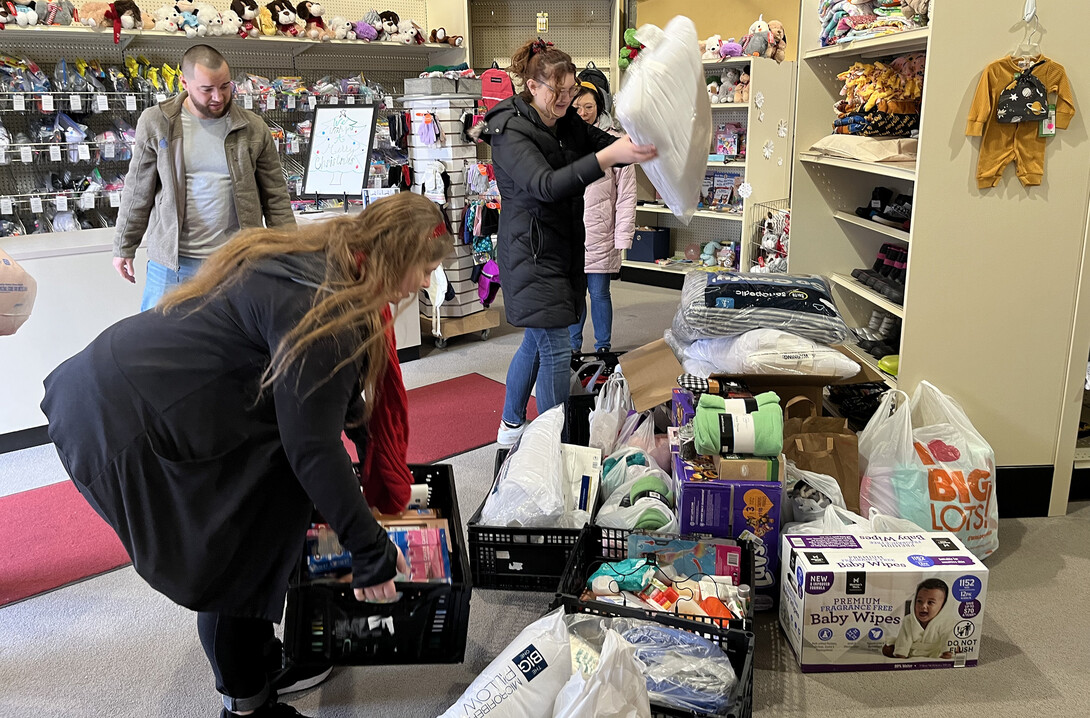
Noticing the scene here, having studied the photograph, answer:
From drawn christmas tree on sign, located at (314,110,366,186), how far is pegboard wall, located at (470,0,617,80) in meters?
2.69

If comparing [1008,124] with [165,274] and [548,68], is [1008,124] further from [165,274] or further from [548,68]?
[165,274]

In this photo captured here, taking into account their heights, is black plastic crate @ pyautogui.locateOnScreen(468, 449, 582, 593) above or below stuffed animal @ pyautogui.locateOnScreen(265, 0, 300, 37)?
below

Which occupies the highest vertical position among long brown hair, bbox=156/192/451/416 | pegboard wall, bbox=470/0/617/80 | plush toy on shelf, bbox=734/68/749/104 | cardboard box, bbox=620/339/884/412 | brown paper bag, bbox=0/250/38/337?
pegboard wall, bbox=470/0/617/80

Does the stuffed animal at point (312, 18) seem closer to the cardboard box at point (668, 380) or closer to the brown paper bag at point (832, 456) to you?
the cardboard box at point (668, 380)

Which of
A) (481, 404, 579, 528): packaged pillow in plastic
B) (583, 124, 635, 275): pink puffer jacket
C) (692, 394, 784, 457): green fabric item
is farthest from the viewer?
(583, 124, 635, 275): pink puffer jacket

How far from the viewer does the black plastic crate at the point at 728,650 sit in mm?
1808

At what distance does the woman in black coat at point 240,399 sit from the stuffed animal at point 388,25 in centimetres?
439

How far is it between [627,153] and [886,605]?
1.38 m

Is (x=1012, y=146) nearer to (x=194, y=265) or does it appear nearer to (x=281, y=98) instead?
(x=194, y=265)

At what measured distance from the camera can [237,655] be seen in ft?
5.83

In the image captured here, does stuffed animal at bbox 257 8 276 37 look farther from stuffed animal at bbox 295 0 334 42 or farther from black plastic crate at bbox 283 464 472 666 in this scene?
black plastic crate at bbox 283 464 472 666

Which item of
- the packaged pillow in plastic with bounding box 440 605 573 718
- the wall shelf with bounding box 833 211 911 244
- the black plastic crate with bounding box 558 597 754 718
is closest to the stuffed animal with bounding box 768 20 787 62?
the wall shelf with bounding box 833 211 911 244

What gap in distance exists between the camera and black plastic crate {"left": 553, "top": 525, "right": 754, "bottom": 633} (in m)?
2.02

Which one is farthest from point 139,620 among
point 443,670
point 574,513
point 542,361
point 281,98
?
point 281,98
